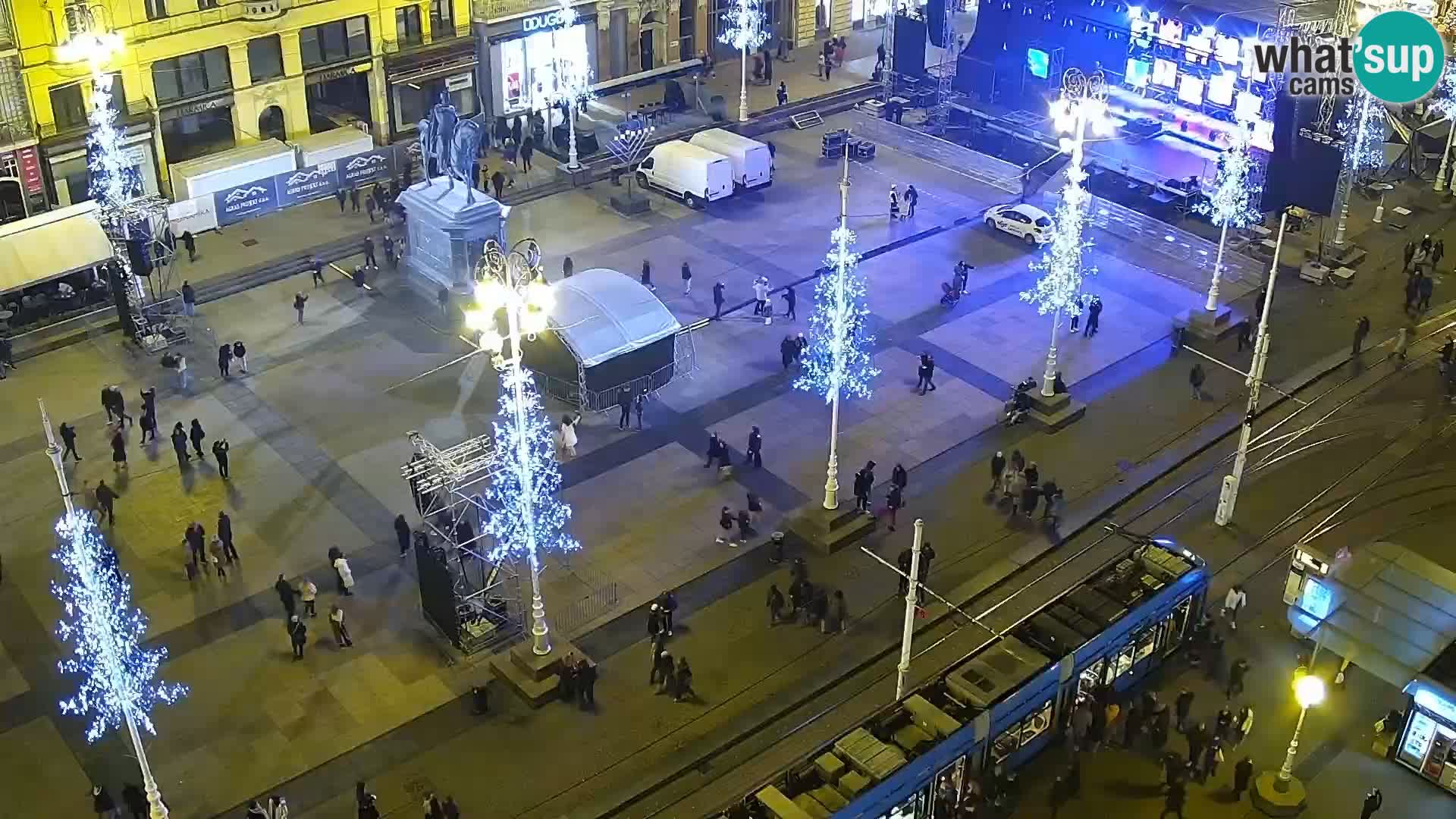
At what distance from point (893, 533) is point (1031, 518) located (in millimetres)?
3754

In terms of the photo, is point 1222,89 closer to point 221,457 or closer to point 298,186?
point 298,186

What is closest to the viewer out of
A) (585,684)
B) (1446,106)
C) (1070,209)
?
(585,684)

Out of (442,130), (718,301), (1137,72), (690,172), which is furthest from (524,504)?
(1137,72)

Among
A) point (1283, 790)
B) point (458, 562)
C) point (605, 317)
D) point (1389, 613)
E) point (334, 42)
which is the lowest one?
point (1283, 790)

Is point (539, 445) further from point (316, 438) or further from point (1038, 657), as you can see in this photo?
point (1038, 657)

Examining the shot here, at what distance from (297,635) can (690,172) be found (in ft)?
92.6

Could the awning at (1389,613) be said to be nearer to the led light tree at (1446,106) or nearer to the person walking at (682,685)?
the person walking at (682,685)

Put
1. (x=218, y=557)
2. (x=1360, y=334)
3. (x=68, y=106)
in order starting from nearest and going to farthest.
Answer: (x=218, y=557) < (x=1360, y=334) < (x=68, y=106)

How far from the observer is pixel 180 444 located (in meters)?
39.1

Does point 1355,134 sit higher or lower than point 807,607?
higher

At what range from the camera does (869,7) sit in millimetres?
76500

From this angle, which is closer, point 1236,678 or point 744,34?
point 1236,678

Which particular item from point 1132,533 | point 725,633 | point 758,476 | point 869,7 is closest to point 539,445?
point 758,476

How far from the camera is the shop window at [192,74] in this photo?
52.4 metres
